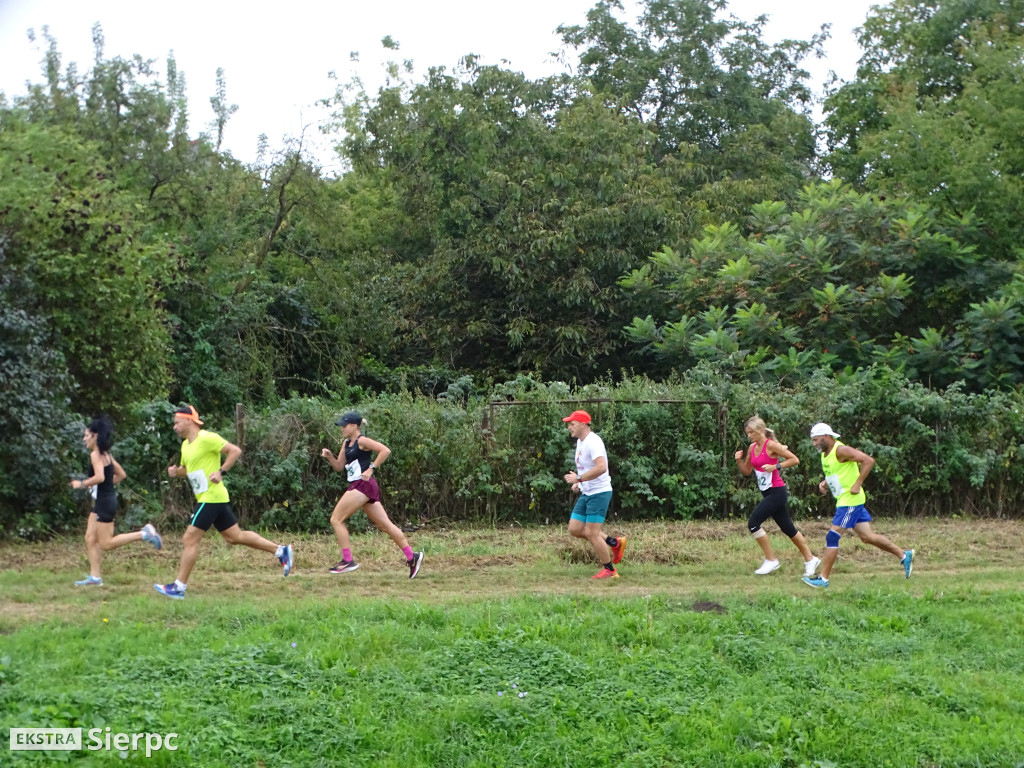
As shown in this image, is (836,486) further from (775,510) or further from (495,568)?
(495,568)

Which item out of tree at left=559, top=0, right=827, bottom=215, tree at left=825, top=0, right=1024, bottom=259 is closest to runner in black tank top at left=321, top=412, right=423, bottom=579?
tree at left=825, top=0, right=1024, bottom=259

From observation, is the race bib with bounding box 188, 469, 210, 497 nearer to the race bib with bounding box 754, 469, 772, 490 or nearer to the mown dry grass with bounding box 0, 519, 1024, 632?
the mown dry grass with bounding box 0, 519, 1024, 632

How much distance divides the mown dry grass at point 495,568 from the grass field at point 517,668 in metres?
0.07

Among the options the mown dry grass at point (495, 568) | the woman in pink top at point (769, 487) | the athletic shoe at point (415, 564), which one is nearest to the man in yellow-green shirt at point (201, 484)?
the mown dry grass at point (495, 568)

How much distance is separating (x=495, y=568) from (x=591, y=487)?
1.70m

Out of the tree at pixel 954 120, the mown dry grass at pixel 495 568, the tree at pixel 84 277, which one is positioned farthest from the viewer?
the tree at pixel 954 120

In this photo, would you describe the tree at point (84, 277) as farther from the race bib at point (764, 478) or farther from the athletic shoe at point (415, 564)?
the race bib at point (764, 478)

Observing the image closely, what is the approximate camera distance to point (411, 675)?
25.3ft

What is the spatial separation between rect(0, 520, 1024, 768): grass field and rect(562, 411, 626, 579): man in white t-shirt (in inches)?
19.2

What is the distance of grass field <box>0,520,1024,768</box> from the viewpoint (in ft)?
22.3

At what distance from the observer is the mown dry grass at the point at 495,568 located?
408 inches

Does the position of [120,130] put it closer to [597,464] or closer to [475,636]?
[597,464]

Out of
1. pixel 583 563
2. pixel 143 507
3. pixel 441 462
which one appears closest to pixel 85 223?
pixel 143 507

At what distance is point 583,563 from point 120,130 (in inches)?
640
